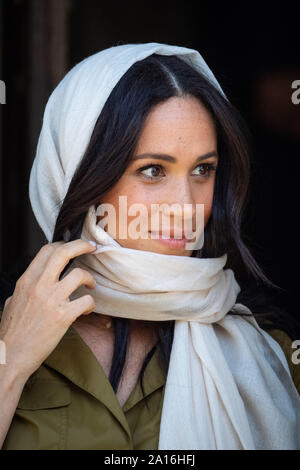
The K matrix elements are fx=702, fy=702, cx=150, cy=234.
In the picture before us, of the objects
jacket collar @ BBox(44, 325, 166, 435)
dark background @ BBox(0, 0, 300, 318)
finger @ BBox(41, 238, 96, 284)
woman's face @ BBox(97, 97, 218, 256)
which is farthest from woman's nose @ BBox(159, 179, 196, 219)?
dark background @ BBox(0, 0, 300, 318)

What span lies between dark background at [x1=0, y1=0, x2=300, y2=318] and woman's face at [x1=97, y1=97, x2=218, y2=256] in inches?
75.9

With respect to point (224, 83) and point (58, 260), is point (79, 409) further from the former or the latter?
point (224, 83)

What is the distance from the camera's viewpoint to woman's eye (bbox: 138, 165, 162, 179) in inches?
74.1

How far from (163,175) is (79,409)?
649mm

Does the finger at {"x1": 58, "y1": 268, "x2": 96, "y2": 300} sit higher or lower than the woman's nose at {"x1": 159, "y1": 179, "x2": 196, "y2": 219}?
lower

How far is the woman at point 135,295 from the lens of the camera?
1.74 metres

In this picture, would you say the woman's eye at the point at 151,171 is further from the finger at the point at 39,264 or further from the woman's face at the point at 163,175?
the finger at the point at 39,264

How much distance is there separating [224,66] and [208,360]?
2730mm

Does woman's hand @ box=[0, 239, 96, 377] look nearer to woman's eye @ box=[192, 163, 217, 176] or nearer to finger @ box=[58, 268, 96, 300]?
finger @ box=[58, 268, 96, 300]

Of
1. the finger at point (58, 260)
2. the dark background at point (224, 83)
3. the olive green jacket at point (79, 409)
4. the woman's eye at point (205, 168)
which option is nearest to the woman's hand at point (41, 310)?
the finger at point (58, 260)

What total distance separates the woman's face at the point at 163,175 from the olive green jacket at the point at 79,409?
339 millimetres

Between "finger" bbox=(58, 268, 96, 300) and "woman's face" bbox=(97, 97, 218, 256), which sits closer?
"finger" bbox=(58, 268, 96, 300)

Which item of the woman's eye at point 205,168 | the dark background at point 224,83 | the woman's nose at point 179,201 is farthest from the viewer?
the dark background at point 224,83

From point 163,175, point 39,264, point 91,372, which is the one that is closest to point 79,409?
point 91,372
